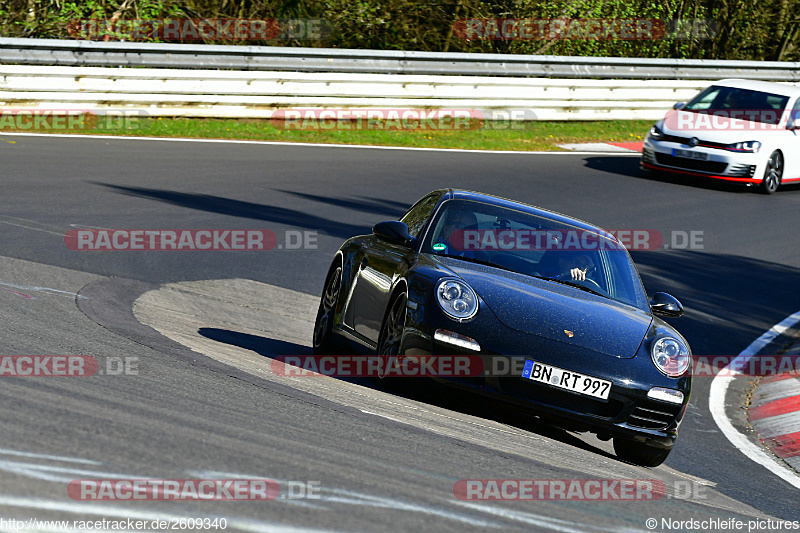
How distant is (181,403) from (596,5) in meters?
22.7

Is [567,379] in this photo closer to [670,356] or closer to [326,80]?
[670,356]

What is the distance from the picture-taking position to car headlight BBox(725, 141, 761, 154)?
1881cm

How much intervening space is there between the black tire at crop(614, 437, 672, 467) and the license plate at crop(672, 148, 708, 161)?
502 inches

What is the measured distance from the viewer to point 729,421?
9.09m

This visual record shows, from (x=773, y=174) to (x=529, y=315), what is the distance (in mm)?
13955

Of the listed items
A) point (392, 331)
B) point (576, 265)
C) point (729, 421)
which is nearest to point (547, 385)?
point (392, 331)

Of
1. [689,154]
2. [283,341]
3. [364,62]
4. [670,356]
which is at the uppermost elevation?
[364,62]

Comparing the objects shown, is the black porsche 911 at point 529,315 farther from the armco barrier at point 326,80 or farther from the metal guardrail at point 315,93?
the armco barrier at point 326,80

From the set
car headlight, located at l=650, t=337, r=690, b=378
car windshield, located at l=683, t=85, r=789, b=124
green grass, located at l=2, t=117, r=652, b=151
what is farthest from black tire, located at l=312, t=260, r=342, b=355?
car windshield, located at l=683, t=85, r=789, b=124

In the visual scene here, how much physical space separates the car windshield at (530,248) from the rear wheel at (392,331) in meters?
0.57

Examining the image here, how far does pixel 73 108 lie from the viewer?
18156 millimetres

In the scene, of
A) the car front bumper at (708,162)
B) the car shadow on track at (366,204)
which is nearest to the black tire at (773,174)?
the car front bumper at (708,162)

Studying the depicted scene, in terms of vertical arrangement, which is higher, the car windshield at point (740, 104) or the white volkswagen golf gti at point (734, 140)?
the car windshield at point (740, 104)

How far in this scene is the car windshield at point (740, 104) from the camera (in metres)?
19.8
